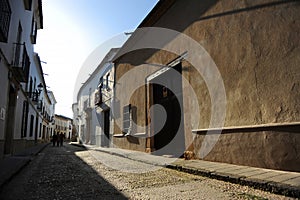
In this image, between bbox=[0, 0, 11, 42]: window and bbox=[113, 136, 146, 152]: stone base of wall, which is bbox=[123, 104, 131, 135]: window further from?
bbox=[0, 0, 11, 42]: window

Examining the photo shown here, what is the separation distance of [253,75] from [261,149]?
1365 millimetres

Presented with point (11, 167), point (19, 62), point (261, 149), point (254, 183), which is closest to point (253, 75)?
point (261, 149)

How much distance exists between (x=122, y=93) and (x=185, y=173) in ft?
24.2

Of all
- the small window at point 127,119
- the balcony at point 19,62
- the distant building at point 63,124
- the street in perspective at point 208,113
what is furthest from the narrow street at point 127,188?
the distant building at point 63,124

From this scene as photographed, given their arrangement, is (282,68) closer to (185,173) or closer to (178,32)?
(185,173)

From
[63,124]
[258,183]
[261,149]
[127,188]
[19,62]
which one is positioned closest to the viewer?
[258,183]

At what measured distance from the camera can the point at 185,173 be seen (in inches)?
163

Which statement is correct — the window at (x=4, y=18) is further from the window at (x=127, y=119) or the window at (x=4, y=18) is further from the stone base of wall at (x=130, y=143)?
the window at (x=127, y=119)

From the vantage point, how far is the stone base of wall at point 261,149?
136 inches

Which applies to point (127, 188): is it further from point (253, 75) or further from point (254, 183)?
point (253, 75)

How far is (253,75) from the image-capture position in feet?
13.7

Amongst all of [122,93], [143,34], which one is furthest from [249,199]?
[122,93]

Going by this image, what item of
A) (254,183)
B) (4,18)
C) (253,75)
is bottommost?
(254,183)

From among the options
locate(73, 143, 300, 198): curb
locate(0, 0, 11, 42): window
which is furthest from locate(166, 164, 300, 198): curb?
locate(0, 0, 11, 42): window
